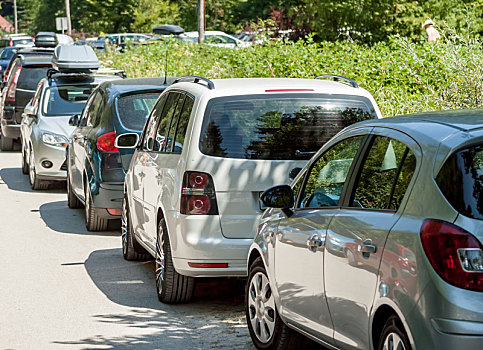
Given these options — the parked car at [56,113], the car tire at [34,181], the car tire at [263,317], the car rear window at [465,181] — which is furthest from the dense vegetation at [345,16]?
the car rear window at [465,181]

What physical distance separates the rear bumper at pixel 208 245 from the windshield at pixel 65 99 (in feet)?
29.4

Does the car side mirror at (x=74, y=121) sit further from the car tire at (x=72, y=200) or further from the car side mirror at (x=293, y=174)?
the car side mirror at (x=293, y=174)

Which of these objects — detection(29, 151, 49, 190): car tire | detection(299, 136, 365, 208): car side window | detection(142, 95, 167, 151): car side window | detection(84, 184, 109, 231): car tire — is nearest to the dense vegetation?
detection(142, 95, 167, 151): car side window

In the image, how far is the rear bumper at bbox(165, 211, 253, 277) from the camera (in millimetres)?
7336

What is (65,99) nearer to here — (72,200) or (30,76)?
(72,200)

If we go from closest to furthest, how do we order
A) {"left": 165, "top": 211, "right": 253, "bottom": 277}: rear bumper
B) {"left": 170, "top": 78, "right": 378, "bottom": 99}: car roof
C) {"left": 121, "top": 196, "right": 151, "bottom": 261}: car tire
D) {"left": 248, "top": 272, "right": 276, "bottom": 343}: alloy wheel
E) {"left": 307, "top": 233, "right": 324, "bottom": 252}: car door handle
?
1. {"left": 307, "top": 233, "right": 324, "bottom": 252}: car door handle
2. {"left": 248, "top": 272, "right": 276, "bottom": 343}: alloy wheel
3. {"left": 165, "top": 211, "right": 253, "bottom": 277}: rear bumper
4. {"left": 170, "top": 78, "right": 378, "bottom": 99}: car roof
5. {"left": 121, "top": 196, "right": 151, "bottom": 261}: car tire

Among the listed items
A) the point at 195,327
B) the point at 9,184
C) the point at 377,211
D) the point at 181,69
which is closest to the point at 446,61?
the point at 195,327

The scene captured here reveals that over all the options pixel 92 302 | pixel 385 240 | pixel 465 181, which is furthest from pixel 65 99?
pixel 465 181

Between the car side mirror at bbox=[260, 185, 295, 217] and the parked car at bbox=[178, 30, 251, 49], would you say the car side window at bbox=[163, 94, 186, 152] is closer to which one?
the car side mirror at bbox=[260, 185, 295, 217]

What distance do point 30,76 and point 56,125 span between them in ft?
23.4

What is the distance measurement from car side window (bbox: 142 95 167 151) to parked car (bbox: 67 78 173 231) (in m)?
1.82

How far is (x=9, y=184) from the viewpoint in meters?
16.4

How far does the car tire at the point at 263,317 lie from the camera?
20.1ft

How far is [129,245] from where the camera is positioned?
32.1 feet
